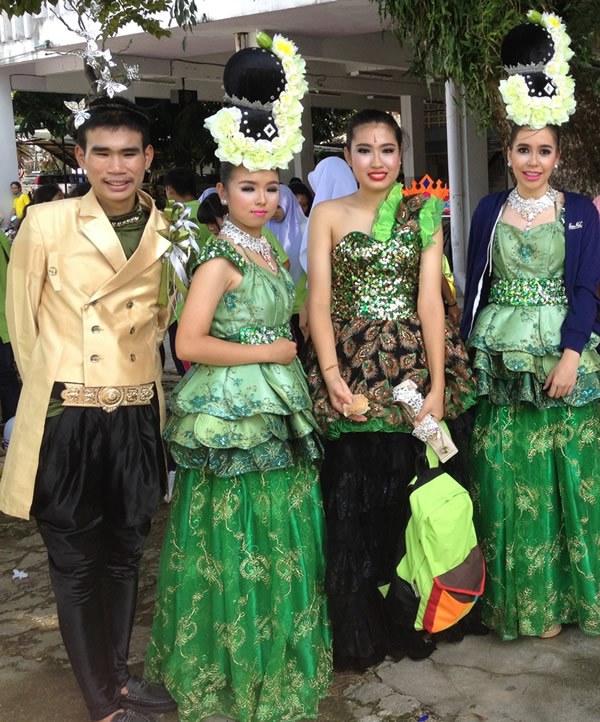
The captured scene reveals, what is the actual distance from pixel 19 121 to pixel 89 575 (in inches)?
801

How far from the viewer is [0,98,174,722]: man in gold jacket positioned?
262 cm

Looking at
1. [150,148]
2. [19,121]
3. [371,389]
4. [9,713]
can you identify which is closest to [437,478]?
[371,389]

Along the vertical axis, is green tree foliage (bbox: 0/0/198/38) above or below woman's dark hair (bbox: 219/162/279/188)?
above

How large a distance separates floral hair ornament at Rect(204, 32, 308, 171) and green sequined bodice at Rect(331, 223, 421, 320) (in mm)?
405

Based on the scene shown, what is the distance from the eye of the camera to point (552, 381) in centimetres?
303

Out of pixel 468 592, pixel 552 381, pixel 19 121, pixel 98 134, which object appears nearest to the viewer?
pixel 98 134

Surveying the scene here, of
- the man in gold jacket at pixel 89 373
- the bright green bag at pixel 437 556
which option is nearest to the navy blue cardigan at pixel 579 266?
the bright green bag at pixel 437 556

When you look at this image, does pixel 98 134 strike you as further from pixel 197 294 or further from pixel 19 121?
pixel 19 121

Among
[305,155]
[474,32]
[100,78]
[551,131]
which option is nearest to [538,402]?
[551,131]

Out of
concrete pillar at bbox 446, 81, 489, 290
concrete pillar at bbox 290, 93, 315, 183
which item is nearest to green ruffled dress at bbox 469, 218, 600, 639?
concrete pillar at bbox 446, 81, 489, 290

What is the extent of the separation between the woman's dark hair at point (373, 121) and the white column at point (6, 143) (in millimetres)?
10900

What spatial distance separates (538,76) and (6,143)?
11662mm

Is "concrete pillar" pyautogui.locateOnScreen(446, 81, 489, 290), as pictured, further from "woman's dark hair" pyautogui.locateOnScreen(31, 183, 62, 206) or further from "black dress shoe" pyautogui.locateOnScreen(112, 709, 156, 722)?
"black dress shoe" pyautogui.locateOnScreen(112, 709, 156, 722)

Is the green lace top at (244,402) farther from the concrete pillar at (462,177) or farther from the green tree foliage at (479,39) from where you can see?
the concrete pillar at (462,177)
